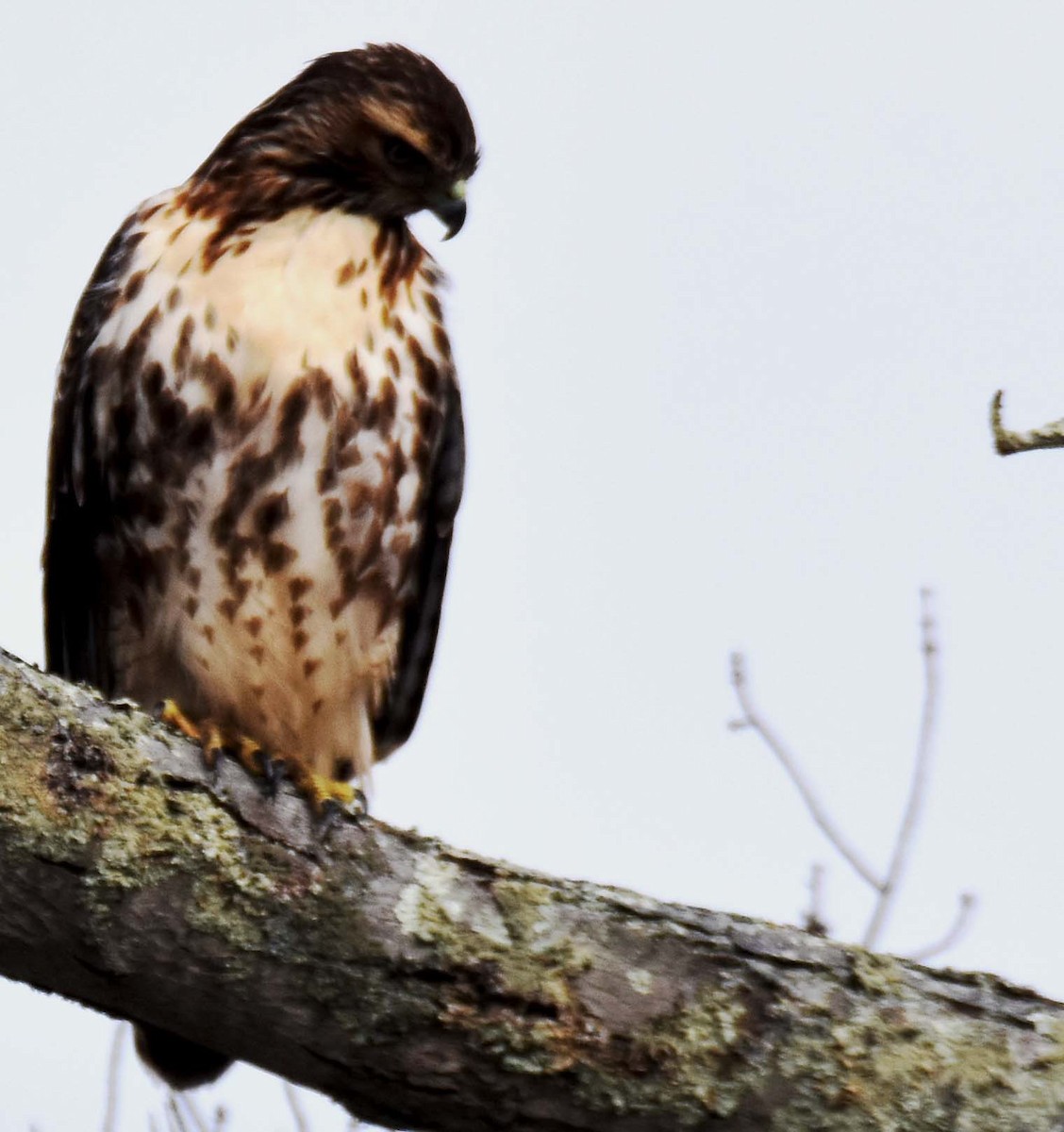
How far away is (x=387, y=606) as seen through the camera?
4551 mm

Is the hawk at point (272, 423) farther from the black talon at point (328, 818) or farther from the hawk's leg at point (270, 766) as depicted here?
the black talon at point (328, 818)

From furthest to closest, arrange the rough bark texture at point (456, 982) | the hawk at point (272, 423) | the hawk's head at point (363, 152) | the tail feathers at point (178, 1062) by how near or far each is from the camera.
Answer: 1. the hawk's head at point (363, 152)
2. the hawk at point (272, 423)
3. the tail feathers at point (178, 1062)
4. the rough bark texture at point (456, 982)

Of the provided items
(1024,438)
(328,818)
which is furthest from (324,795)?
(1024,438)

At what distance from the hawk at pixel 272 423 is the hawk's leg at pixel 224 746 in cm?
18

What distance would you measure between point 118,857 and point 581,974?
732 millimetres

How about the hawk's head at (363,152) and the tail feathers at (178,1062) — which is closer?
the tail feathers at (178,1062)

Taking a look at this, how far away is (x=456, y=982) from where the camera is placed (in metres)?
2.79

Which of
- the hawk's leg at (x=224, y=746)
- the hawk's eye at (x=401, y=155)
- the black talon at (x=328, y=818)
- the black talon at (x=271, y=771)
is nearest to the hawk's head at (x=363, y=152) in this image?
the hawk's eye at (x=401, y=155)

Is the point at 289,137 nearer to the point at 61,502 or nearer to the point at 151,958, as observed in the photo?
the point at 61,502

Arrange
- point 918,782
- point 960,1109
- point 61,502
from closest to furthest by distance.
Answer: point 960,1109
point 918,782
point 61,502

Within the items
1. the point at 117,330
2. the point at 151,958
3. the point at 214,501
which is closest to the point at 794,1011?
the point at 151,958

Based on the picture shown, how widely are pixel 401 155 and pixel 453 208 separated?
0.59ft

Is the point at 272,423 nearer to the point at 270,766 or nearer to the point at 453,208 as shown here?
the point at 453,208

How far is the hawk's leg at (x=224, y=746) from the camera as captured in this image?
3.14m
